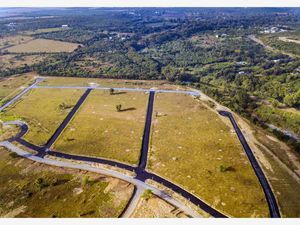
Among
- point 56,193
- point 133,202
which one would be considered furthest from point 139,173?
point 56,193

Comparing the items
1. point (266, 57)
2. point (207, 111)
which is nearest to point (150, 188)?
point (207, 111)

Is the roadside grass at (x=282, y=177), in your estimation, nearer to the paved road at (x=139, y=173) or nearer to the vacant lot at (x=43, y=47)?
the paved road at (x=139, y=173)

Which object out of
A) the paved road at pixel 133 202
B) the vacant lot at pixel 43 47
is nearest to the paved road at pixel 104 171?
the paved road at pixel 133 202

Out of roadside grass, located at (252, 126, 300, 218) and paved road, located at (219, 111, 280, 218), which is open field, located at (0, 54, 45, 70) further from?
roadside grass, located at (252, 126, 300, 218)

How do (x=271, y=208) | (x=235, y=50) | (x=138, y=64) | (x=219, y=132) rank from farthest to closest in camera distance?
(x=235, y=50), (x=138, y=64), (x=219, y=132), (x=271, y=208)

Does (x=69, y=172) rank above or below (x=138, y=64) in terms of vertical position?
above

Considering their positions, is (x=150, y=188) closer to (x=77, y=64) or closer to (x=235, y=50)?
(x=77, y=64)
